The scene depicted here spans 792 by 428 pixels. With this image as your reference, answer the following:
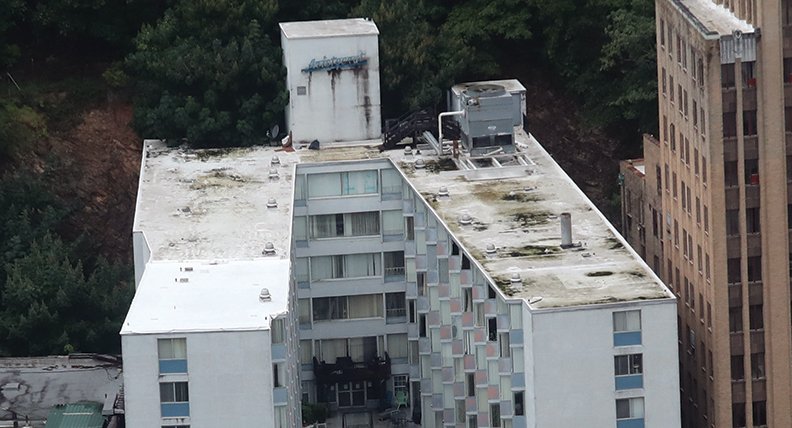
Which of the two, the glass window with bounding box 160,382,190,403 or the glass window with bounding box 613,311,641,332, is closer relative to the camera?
the glass window with bounding box 160,382,190,403

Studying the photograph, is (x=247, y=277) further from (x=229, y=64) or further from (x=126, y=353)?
(x=229, y=64)

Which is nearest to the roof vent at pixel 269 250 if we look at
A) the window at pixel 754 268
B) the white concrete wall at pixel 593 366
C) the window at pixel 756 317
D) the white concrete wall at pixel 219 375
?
the white concrete wall at pixel 219 375

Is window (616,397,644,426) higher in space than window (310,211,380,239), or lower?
lower

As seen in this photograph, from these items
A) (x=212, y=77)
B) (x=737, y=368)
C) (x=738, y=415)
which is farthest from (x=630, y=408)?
(x=212, y=77)

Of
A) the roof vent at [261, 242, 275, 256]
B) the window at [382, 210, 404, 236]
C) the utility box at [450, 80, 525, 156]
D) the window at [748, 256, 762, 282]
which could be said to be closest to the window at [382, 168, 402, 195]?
the window at [382, 210, 404, 236]

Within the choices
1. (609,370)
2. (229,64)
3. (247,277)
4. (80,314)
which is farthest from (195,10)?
(609,370)

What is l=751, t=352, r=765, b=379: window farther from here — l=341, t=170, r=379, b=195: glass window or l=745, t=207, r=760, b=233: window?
l=341, t=170, r=379, b=195: glass window

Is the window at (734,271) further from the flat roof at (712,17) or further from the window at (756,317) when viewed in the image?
the flat roof at (712,17)
